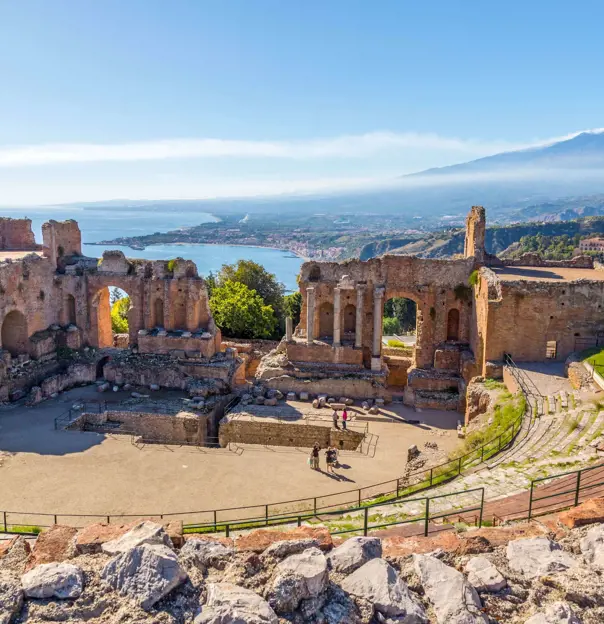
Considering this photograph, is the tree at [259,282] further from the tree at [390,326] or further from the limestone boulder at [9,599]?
the limestone boulder at [9,599]

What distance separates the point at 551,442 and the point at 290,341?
582 inches

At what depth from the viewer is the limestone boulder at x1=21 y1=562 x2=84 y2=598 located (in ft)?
21.2

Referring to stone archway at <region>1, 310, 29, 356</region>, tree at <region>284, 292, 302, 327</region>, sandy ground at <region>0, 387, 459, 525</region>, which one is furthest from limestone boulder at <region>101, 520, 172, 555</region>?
tree at <region>284, 292, 302, 327</region>

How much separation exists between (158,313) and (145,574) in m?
24.5

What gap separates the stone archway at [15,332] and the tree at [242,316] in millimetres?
12776

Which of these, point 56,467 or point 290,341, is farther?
point 290,341

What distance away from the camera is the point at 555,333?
24.0 metres

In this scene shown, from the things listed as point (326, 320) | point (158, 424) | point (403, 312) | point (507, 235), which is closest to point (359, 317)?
point (326, 320)

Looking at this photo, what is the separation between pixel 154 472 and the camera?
19.4 m

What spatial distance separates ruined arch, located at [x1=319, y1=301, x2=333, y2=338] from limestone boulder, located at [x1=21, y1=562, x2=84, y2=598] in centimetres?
2376

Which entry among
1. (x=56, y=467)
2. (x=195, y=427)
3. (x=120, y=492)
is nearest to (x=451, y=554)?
(x=120, y=492)

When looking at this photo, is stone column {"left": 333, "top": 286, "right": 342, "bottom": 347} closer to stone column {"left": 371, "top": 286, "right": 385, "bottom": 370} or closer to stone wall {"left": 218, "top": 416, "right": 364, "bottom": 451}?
stone column {"left": 371, "top": 286, "right": 385, "bottom": 370}

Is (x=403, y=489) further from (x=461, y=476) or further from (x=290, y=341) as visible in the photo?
(x=290, y=341)

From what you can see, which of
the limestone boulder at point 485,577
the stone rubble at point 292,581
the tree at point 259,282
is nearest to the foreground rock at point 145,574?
the stone rubble at point 292,581
